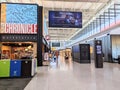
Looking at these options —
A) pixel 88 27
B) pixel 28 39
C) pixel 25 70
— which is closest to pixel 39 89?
pixel 25 70

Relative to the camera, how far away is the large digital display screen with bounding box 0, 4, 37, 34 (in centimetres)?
1461

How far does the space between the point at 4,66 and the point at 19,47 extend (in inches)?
361

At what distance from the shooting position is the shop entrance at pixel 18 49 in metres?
15.7

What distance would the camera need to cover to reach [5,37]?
48.2 feet

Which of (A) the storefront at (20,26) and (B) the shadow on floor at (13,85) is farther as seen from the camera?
(A) the storefront at (20,26)

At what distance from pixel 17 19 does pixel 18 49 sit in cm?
387

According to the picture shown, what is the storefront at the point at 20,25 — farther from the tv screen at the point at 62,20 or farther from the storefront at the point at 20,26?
the tv screen at the point at 62,20

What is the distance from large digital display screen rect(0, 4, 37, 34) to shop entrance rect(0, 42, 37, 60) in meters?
1.41

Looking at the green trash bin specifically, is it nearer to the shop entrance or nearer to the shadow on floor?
the shadow on floor

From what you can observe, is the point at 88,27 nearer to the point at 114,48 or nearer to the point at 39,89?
the point at 114,48

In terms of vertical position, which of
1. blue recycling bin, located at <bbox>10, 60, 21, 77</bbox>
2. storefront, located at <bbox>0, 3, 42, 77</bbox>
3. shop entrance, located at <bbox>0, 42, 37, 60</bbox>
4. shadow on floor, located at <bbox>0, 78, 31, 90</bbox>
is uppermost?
storefront, located at <bbox>0, 3, 42, 77</bbox>

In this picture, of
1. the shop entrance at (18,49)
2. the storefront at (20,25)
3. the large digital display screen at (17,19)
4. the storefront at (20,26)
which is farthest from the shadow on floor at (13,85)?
the shop entrance at (18,49)

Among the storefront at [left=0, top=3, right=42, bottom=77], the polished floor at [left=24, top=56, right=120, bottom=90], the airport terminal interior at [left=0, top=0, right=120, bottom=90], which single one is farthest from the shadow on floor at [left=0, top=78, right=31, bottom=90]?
the storefront at [left=0, top=3, right=42, bottom=77]

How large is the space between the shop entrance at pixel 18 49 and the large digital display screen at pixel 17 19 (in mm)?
1412
